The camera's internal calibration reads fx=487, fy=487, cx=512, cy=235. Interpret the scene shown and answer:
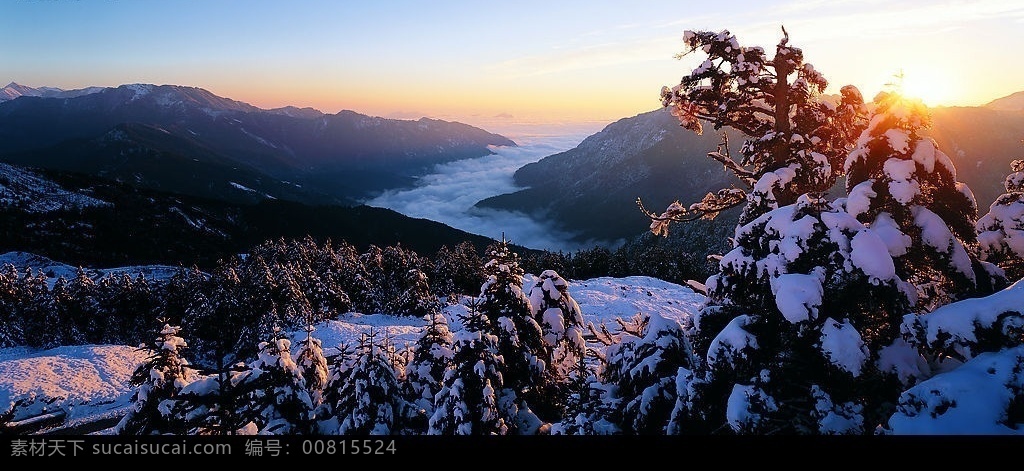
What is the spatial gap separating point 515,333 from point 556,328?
0.95 meters

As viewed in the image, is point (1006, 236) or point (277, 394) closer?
point (1006, 236)

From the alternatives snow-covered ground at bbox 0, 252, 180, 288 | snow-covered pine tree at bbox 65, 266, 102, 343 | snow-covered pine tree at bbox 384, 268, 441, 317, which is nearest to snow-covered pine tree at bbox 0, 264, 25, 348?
snow-covered pine tree at bbox 65, 266, 102, 343

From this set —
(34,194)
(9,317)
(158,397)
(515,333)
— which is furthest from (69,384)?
(34,194)

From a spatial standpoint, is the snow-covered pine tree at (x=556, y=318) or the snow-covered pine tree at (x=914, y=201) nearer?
the snow-covered pine tree at (x=914, y=201)

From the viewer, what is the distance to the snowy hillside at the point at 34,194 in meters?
Answer: 120

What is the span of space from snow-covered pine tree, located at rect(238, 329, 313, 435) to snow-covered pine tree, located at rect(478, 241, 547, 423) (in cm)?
387

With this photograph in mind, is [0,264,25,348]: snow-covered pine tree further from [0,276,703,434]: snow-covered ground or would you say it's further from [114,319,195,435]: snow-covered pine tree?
[114,319,195,435]: snow-covered pine tree

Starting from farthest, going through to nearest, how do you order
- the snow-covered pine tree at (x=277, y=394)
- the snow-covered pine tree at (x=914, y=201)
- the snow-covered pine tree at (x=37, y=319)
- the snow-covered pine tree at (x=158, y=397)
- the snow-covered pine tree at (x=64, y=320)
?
1. the snow-covered pine tree at (x=64, y=320)
2. the snow-covered pine tree at (x=37, y=319)
3. the snow-covered pine tree at (x=277, y=394)
4. the snow-covered pine tree at (x=158, y=397)
5. the snow-covered pine tree at (x=914, y=201)

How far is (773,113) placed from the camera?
726cm

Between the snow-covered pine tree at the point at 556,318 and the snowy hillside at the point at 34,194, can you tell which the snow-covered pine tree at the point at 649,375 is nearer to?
the snow-covered pine tree at the point at 556,318

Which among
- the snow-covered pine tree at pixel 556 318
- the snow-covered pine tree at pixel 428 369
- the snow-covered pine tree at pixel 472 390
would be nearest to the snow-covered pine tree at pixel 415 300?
the snow-covered pine tree at pixel 428 369

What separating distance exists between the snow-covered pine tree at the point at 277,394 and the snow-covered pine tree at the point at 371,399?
0.75 m

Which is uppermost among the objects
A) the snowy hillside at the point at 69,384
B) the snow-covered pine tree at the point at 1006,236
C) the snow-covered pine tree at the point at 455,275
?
the snow-covered pine tree at the point at 1006,236

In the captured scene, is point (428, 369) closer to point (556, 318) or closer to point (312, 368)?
point (312, 368)
